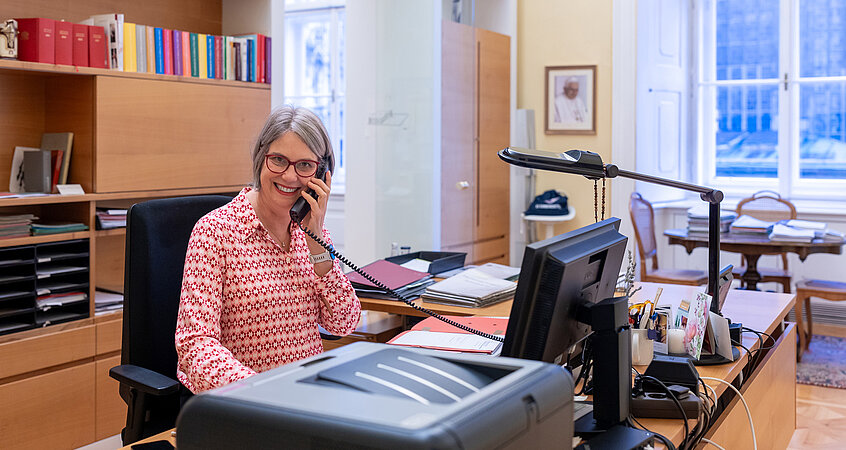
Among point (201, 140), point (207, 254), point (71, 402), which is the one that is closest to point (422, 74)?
point (201, 140)

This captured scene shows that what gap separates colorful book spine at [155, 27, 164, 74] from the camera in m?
3.40

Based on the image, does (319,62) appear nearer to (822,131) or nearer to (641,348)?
(822,131)

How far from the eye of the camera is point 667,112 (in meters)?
6.02

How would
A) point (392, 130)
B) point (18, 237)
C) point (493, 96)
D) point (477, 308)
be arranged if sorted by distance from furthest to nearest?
point (493, 96), point (392, 130), point (18, 237), point (477, 308)

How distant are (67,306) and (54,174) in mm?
527

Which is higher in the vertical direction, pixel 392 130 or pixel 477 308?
pixel 392 130

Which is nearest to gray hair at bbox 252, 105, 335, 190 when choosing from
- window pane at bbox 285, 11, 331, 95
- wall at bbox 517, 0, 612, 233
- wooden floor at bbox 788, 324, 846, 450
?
wooden floor at bbox 788, 324, 846, 450

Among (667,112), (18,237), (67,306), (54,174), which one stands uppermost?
(667,112)

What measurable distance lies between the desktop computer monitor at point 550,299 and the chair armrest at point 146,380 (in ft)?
3.25

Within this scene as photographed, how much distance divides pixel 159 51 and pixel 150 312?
1685mm

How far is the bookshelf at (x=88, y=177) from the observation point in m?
2.98

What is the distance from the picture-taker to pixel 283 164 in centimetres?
194

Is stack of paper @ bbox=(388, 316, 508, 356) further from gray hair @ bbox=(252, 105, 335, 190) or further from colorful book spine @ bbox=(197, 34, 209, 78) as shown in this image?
colorful book spine @ bbox=(197, 34, 209, 78)

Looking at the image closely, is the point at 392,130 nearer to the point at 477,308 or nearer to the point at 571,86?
the point at 571,86
